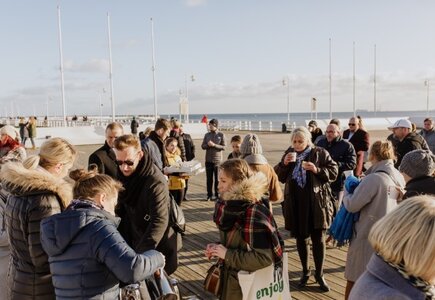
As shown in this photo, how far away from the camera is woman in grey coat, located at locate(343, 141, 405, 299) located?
3.37m

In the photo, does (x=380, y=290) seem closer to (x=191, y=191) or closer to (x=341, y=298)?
(x=341, y=298)

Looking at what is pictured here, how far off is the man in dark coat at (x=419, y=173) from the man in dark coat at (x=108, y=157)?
2861mm

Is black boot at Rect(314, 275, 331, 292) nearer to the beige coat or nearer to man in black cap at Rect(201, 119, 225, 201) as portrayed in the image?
the beige coat

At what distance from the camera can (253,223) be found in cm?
250

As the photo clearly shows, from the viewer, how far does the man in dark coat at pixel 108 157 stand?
4.35 meters

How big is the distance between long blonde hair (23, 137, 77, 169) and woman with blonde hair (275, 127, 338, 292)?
2.34 m

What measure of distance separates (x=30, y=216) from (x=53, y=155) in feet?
1.86

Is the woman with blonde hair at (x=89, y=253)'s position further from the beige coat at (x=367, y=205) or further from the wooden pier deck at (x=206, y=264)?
the wooden pier deck at (x=206, y=264)

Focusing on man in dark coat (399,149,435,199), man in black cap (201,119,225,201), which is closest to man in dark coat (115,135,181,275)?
man in dark coat (399,149,435,199)

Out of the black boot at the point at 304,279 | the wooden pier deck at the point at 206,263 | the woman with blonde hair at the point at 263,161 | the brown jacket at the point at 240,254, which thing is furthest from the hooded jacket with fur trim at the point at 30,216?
the black boot at the point at 304,279

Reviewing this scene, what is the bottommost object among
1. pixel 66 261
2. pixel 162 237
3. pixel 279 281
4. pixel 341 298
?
pixel 341 298

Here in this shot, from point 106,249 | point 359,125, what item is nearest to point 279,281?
point 106,249

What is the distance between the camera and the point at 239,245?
2.56m

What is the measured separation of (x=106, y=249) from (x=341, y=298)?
9.86ft
